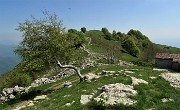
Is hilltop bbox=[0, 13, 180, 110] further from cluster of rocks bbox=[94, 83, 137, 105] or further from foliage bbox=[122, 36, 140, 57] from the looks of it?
foliage bbox=[122, 36, 140, 57]

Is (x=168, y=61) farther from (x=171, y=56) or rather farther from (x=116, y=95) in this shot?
(x=116, y=95)

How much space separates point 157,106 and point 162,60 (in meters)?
50.6

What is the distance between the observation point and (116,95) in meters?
28.0

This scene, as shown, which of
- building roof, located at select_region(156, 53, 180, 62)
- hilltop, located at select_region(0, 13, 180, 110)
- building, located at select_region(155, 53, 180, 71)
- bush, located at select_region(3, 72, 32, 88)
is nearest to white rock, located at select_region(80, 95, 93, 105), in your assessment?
hilltop, located at select_region(0, 13, 180, 110)

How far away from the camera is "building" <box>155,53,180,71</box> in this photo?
70.1 m

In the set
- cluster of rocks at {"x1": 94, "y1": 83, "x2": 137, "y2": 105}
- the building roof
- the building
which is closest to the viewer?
cluster of rocks at {"x1": 94, "y1": 83, "x2": 137, "y2": 105}

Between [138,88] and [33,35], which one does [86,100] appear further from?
[33,35]

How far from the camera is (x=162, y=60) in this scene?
7512cm

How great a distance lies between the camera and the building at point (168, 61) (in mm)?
70088

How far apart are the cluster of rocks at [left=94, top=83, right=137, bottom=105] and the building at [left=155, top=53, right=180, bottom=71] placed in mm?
42809

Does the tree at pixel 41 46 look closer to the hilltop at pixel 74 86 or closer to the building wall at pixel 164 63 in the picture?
the hilltop at pixel 74 86

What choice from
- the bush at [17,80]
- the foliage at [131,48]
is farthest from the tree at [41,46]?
the foliage at [131,48]

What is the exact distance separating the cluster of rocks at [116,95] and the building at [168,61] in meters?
42.8

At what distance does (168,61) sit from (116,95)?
161ft
